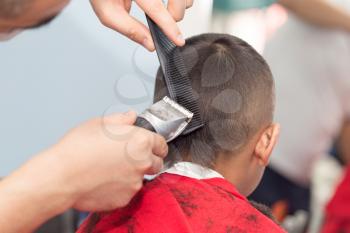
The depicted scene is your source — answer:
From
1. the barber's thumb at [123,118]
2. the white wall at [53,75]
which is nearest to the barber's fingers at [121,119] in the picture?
the barber's thumb at [123,118]

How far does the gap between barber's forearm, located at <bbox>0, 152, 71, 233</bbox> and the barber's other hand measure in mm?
16

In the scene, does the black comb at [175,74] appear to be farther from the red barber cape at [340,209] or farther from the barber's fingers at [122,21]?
the red barber cape at [340,209]

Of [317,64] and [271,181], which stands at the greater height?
[317,64]

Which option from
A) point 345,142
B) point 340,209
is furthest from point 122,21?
point 345,142

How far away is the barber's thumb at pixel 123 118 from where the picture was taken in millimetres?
796

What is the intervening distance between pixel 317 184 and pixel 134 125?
225cm

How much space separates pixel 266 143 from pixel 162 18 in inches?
12.4

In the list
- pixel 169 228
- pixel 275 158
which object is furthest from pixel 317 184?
pixel 169 228

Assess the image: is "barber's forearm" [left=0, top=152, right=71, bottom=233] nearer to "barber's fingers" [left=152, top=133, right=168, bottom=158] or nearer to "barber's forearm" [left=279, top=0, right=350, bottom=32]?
"barber's fingers" [left=152, top=133, right=168, bottom=158]

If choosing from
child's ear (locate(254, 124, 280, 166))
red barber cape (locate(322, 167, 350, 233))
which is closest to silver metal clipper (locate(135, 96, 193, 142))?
child's ear (locate(254, 124, 280, 166))

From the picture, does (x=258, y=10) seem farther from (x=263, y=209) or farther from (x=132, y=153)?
(x=132, y=153)

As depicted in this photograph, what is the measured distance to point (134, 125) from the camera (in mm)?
813

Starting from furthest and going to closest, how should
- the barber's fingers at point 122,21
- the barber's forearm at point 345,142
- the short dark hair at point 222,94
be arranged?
1. the barber's forearm at point 345,142
2. the short dark hair at point 222,94
3. the barber's fingers at point 122,21

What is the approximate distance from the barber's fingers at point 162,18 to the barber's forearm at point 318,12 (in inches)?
36.4
